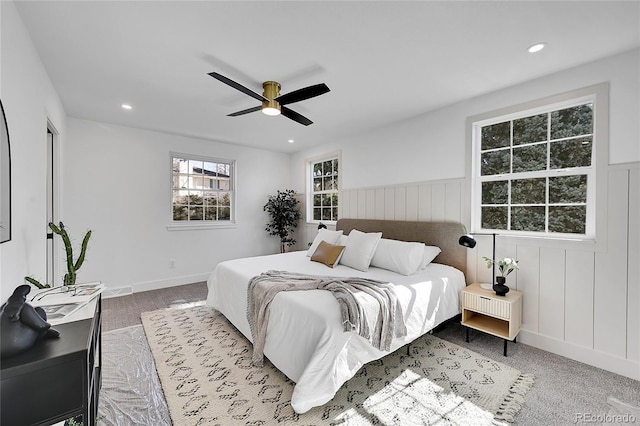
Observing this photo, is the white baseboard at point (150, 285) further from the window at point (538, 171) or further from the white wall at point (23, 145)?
the window at point (538, 171)

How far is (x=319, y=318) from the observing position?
5.99ft

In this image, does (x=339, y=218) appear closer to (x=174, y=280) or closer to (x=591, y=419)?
(x=174, y=280)

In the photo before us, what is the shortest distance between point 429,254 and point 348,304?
1.62 metres

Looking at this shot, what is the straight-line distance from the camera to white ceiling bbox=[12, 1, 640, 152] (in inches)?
68.3

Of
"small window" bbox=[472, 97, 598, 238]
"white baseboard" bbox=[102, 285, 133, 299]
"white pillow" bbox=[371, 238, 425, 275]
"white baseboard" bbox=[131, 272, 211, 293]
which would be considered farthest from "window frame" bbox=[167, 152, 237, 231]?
"small window" bbox=[472, 97, 598, 238]

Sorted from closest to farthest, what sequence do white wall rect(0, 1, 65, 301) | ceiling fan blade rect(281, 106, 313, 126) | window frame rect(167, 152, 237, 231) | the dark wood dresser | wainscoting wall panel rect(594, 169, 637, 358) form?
the dark wood dresser
white wall rect(0, 1, 65, 301)
wainscoting wall panel rect(594, 169, 637, 358)
ceiling fan blade rect(281, 106, 313, 126)
window frame rect(167, 152, 237, 231)

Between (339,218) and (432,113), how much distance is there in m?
2.20

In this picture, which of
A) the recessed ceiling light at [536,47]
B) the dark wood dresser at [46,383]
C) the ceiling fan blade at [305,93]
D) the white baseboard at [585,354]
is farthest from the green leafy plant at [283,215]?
the dark wood dresser at [46,383]

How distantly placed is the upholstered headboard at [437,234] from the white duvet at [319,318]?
171 millimetres

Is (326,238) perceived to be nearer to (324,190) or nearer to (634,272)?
(324,190)

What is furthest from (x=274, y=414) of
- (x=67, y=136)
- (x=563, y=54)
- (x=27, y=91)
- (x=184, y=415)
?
Answer: (x=67, y=136)

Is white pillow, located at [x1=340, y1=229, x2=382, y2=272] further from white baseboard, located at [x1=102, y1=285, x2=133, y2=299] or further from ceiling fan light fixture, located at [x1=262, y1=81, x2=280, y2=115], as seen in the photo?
white baseboard, located at [x1=102, y1=285, x2=133, y2=299]

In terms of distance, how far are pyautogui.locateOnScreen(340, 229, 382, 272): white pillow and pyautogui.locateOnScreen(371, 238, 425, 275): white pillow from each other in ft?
0.34

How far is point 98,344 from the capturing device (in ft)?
6.34
